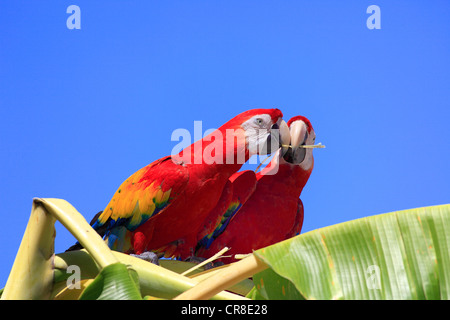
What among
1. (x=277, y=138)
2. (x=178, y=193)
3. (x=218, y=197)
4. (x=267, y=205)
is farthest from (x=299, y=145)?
(x=178, y=193)

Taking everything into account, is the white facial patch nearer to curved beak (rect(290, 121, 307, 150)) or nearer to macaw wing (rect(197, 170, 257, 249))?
macaw wing (rect(197, 170, 257, 249))

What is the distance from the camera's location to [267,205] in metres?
3.41

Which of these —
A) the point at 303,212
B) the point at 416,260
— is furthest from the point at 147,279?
the point at 303,212

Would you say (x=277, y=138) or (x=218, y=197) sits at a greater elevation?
(x=277, y=138)

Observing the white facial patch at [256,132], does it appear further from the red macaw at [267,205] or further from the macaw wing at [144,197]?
the macaw wing at [144,197]

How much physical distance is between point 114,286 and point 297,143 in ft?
8.92

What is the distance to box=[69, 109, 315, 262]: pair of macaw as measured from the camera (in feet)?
8.95

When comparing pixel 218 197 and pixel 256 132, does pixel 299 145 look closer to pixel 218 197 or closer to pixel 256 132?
pixel 256 132

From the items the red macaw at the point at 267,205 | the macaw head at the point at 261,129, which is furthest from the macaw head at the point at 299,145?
the macaw head at the point at 261,129

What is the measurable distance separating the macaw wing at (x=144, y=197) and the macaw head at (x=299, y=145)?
39.3 inches

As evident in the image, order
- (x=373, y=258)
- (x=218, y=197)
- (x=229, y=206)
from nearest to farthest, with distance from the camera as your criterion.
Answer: (x=373, y=258)
(x=218, y=197)
(x=229, y=206)

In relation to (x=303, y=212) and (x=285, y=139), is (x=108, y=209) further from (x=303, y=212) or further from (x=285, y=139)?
(x=303, y=212)

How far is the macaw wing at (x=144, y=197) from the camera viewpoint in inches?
106
